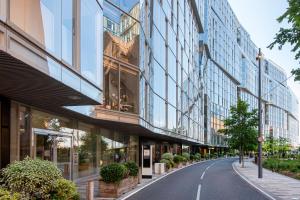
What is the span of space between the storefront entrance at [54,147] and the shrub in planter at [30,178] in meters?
8.83

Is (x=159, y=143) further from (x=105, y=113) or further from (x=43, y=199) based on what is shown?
(x=43, y=199)

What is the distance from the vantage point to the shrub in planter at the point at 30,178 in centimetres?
1138

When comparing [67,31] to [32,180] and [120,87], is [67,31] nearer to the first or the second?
[32,180]

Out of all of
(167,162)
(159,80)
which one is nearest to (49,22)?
(159,80)

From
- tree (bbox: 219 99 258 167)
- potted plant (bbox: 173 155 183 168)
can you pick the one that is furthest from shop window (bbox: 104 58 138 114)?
tree (bbox: 219 99 258 167)

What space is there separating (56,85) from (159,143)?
165 ft

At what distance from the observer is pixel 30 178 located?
37.3ft

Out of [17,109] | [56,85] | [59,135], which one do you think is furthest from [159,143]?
[56,85]

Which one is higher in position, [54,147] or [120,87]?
[120,87]

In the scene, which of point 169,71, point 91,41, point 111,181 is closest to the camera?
point 91,41

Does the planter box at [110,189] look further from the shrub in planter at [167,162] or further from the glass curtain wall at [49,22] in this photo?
the shrub in planter at [167,162]

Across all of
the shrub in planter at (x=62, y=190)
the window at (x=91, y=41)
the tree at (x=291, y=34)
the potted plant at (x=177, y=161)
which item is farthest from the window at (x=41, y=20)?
the potted plant at (x=177, y=161)

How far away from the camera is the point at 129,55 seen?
1172 inches

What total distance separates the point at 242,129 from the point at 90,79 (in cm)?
4368
